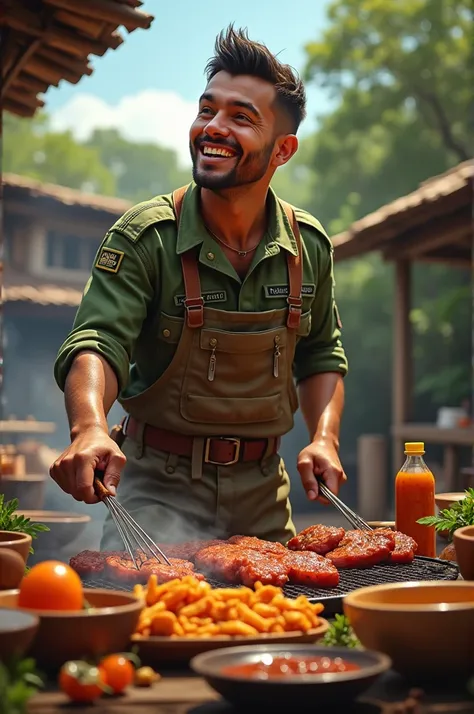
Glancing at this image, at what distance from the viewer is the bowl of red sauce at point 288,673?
5.05 feet

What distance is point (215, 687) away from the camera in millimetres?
1596

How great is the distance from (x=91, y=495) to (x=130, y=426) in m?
1.01

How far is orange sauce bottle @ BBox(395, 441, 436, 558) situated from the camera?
319cm

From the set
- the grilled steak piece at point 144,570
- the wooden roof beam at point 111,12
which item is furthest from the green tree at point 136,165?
the grilled steak piece at point 144,570

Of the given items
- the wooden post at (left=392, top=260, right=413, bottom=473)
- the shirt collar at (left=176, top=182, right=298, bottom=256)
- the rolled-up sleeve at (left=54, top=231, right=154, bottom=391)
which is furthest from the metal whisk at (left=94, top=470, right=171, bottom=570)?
the wooden post at (left=392, top=260, right=413, bottom=473)

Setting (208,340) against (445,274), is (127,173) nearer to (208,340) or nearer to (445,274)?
(445,274)

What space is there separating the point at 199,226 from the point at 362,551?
3.97ft

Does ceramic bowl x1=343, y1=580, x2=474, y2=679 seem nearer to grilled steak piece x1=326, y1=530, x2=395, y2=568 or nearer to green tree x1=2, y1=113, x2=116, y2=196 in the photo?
grilled steak piece x1=326, y1=530, x2=395, y2=568

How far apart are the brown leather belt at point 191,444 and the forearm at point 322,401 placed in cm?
29

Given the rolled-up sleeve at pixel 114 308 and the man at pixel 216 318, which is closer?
the rolled-up sleeve at pixel 114 308

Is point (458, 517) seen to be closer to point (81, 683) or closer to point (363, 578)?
point (363, 578)

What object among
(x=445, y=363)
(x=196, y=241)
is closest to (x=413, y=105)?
(x=445, y=363)

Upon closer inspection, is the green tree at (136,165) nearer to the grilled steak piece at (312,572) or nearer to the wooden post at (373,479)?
the wooden post at (373,479)

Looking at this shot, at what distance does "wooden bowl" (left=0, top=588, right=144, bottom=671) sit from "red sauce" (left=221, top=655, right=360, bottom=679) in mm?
227
